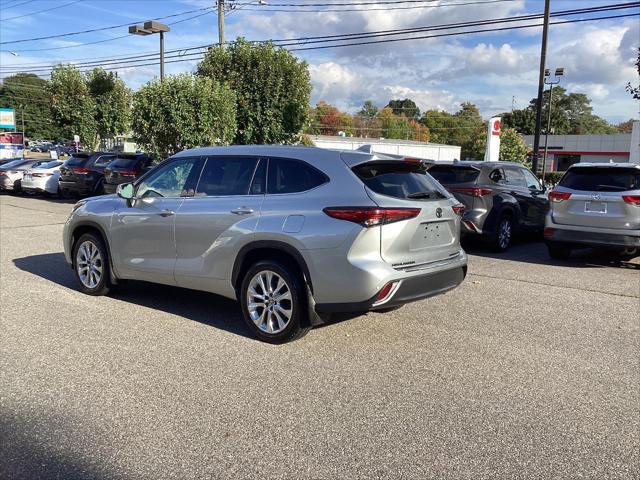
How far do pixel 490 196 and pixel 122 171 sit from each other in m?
12.3

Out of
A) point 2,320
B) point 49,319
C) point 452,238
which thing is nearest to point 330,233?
point 452,238

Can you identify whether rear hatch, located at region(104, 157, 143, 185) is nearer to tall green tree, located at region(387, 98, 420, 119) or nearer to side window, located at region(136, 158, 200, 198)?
side window, located at region(136, 158, 200, 198)

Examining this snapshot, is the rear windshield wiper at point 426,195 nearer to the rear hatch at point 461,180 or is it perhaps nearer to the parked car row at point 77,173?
the rear hatch at point 461,180

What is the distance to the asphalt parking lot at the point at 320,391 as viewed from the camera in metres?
3.33

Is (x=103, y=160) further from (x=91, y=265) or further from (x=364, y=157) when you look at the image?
(x=364, y=157)

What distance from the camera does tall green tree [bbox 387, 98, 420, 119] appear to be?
134625mm

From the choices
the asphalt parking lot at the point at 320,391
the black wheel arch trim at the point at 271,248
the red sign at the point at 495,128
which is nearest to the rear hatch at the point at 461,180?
the asphalt parking lot at the point at 320,391

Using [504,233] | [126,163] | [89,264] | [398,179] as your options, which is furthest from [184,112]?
[398,179]

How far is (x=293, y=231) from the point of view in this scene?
5047 mm

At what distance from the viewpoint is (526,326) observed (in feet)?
19.9

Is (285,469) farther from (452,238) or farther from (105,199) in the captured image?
(105,199)

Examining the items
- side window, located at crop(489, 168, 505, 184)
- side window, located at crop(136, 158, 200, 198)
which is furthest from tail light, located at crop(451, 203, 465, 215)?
side window, located at crop(489, 168, 505, 184)

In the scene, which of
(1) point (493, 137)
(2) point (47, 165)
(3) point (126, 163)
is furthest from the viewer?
(2) point (47, 165)

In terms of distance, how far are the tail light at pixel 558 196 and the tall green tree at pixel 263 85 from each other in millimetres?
12763
